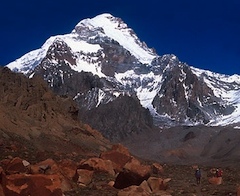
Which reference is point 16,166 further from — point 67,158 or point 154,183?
point 67,158

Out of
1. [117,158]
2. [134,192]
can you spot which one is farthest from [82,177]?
[117,158]

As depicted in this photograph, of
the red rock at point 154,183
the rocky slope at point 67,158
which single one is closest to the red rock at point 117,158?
the rocky slope at point 67,158

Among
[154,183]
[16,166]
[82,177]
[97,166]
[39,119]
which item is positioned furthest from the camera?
[39,119]

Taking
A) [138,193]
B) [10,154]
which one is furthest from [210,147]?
[138,193]

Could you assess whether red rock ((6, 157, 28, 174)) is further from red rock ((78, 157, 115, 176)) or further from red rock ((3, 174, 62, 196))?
red rock ((78, 157, 115, 176))

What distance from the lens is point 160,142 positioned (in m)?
177

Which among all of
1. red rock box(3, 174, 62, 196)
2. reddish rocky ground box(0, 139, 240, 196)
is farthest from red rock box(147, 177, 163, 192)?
red rock box(3, 174, 62, 196)

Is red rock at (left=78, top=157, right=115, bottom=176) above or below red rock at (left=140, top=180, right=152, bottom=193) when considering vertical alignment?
above

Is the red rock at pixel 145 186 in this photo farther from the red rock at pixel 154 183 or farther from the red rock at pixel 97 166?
the red rock at pixel 97 166

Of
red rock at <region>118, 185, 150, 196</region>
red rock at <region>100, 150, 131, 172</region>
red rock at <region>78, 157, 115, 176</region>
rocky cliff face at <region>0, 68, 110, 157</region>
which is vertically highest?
rocky cliff face at <region>0, 68, 110, 157</region>

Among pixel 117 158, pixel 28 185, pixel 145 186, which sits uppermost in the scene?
pixel 117 158

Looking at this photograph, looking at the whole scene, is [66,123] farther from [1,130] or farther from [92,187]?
[92,187]

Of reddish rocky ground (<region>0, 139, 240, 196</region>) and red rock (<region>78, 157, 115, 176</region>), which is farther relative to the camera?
red rock (<region>78, 157, 115, 176</region>)

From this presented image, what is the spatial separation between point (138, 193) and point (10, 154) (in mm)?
13097
